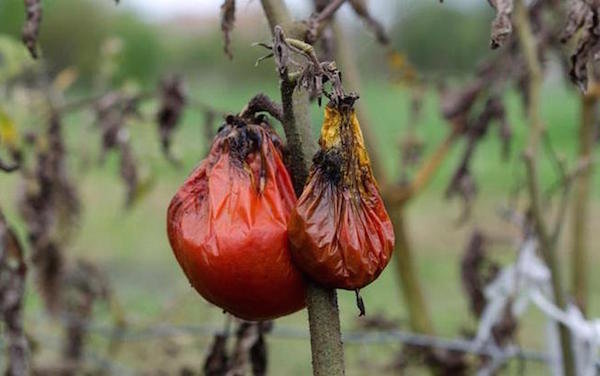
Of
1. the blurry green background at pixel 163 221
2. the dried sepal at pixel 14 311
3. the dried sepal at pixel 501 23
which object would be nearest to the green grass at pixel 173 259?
the blurry green background at pixel 163 221

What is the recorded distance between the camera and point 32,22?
1.11 metres

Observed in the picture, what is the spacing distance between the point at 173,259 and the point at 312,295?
4118 millimetres

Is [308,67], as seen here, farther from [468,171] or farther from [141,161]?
[141,161]

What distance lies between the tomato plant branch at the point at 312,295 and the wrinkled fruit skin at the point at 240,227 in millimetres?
18

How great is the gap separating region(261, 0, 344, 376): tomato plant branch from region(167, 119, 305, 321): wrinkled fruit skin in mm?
18

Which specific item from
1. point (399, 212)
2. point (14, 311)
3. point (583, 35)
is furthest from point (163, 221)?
point (583, 35)

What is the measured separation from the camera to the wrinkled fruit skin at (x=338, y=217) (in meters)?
0.84

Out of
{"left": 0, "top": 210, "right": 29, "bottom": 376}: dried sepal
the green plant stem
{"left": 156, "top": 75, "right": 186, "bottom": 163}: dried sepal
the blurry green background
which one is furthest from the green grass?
{"left": 0, "top": 210, "right": 29, "bottom": 376}: dried sepal

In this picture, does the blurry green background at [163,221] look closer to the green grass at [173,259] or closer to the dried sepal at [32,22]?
the green grass at [173,259]

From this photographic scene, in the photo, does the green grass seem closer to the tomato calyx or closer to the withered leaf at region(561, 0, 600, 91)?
the withered leaf at region(561, 0, 600, 91)

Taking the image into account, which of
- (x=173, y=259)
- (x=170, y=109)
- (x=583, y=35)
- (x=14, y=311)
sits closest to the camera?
(x=583, y=35)

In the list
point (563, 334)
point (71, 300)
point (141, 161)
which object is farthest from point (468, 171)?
point (71, 300)

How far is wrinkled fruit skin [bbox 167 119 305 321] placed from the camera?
86cm

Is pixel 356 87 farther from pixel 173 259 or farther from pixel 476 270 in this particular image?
pixel 173 259
